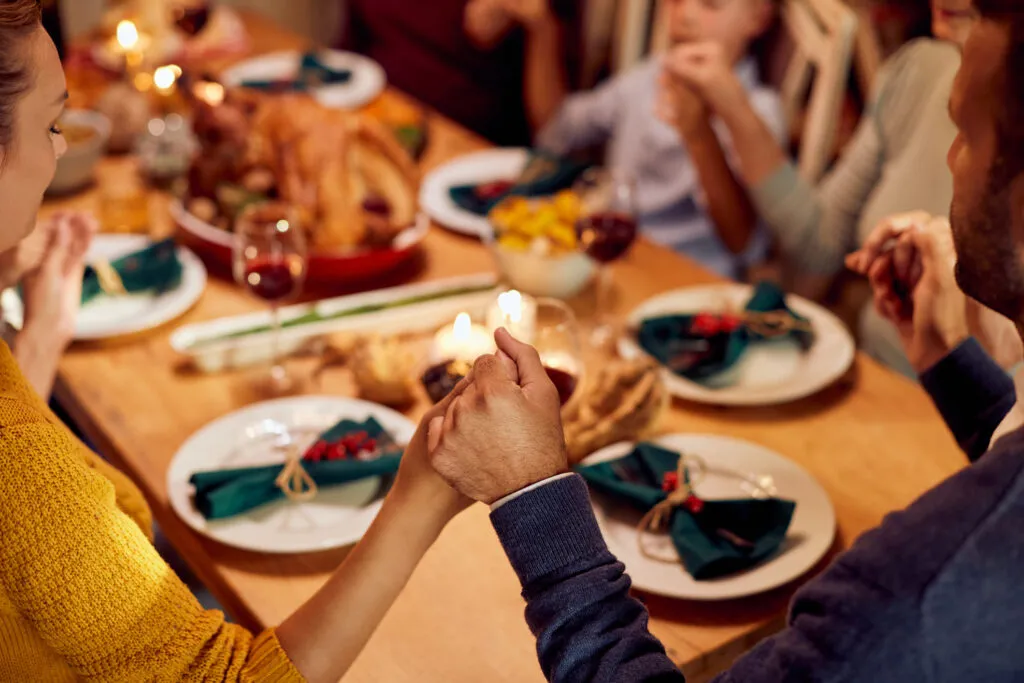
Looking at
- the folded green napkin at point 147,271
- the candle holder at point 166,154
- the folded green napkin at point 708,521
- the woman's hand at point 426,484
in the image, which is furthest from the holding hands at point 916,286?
the candle holder at point 166,154

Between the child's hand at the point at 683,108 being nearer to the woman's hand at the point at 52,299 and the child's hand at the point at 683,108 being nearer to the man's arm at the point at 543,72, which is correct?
the man's arm at the point at 543,72

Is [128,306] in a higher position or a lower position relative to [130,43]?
lower

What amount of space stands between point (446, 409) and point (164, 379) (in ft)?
2.43

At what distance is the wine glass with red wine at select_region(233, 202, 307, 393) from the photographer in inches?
64.3

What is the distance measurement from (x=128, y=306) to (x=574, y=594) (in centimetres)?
117

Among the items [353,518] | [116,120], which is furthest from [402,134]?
[353,518]

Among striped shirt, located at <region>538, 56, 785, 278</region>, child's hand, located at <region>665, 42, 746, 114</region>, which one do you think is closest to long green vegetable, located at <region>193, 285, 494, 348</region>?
child's hand, located at <region>665, 42, 746, 114</region>

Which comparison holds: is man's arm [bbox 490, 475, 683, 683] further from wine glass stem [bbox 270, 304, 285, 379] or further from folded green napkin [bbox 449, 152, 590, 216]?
folded green napkin [bbox 449, 152, 590, 216]

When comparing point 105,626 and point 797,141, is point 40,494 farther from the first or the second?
point 797,141

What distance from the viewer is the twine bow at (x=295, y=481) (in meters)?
1.35

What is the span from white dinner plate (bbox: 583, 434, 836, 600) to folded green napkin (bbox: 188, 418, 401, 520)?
273 mm

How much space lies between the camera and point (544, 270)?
1817 millimetres

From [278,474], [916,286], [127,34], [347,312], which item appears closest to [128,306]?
[347,312]

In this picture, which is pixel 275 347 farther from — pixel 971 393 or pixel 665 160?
pixel 665 160
